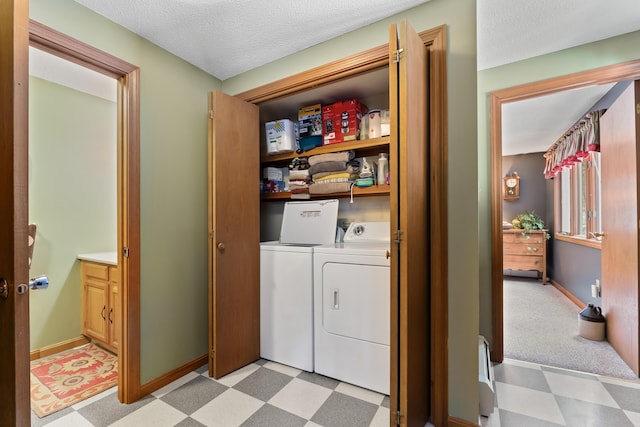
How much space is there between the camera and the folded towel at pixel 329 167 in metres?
2.26

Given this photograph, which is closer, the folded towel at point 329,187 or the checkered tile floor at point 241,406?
the checkered tile floor at point 241,406

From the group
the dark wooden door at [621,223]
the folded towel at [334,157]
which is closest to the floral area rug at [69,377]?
the folded towel at [334,157]

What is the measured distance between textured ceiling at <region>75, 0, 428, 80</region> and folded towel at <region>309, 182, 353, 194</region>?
98cm

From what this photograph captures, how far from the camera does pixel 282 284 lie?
7.35 feet

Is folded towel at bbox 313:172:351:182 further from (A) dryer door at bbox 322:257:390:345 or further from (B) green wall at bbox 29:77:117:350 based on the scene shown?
(B) green wall at bbox 29:77:117:350

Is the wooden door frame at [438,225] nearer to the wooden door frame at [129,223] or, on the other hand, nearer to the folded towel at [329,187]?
the folded towel at [329,187]

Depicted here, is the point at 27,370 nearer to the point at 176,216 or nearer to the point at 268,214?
the point at 176,216

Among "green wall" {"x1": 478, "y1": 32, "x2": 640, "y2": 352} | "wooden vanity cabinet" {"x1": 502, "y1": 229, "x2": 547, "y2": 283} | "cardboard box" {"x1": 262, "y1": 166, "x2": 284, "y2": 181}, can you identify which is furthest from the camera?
"wooden vanity cabinet" {"x1": 502, "y1": 229, "x2": 547, "y2": 283}

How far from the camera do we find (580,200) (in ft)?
13.7

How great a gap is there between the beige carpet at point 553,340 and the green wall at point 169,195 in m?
2.63

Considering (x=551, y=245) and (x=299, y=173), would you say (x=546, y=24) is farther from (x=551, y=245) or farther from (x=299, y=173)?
(x=551, y=245)

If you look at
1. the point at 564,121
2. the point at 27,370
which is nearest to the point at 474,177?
the point at 27,370

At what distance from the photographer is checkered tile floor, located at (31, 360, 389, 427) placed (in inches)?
63.5

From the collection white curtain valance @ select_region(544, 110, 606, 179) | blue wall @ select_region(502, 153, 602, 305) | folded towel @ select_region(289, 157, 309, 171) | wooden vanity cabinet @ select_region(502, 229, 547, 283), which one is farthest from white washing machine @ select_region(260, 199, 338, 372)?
wooden vanity cabinet @ select_region(502, 229, 547, 283)
